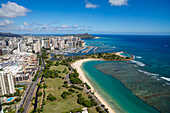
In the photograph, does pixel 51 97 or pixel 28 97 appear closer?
pixel 51 97

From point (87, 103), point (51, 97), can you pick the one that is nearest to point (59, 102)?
point (51, 97)

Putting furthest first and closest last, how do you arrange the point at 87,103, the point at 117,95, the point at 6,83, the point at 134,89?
the point at 134,89, the point at 117,95, the point at 6,83, the point at 87,103

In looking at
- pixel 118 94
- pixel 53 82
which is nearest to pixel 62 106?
pixel 53 82

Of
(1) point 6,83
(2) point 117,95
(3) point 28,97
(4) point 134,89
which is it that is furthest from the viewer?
(4) point 134,89

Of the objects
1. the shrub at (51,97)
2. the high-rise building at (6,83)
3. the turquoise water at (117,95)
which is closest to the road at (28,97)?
the high-rise building at (6,83)

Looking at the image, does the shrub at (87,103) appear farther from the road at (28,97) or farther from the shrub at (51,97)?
the road at (28,97)

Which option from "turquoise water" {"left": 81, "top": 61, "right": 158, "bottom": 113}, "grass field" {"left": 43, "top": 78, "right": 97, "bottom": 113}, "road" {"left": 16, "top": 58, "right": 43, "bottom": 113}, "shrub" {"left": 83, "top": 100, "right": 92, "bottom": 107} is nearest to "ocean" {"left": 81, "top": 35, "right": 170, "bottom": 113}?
"turquoise water" {"left": 81, "top": 61, "right": 158, "bottom": 113}

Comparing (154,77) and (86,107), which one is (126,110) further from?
(154,77)

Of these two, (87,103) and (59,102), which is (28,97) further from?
(87,103)

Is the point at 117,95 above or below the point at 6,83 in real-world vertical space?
below
